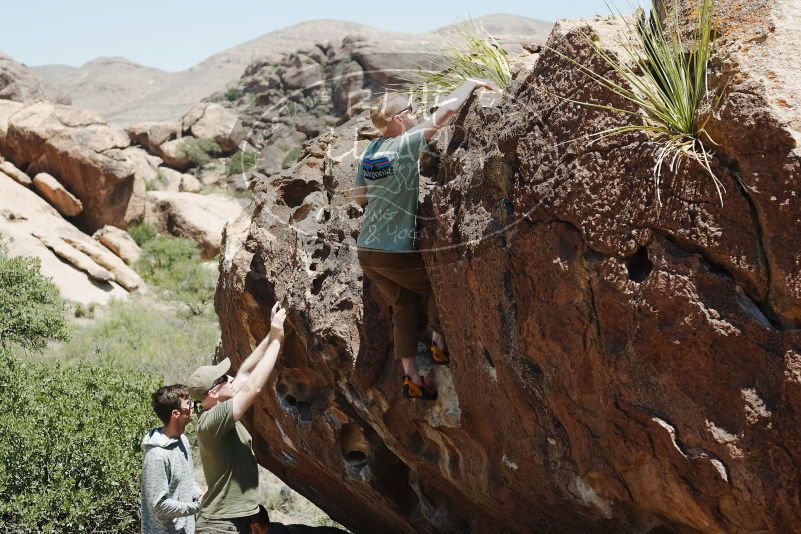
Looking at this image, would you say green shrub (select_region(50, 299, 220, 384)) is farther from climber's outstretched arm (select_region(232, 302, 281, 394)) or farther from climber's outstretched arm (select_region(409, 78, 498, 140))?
climber's outstretched arm (select_region(409, 78, 498, 140))

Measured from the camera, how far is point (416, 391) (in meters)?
4.64

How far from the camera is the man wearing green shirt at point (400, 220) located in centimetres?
440

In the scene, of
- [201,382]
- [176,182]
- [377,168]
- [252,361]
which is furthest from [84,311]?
[377,168]

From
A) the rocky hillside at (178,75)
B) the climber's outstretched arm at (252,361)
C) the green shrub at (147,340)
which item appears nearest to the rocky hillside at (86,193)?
the green shrub at (147,340)

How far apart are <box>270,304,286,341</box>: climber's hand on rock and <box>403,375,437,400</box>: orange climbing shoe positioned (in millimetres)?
864

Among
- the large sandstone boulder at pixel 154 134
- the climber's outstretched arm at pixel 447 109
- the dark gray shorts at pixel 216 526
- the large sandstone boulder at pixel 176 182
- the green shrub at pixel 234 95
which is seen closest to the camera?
the climber's outstretched arm at pixel 447 109

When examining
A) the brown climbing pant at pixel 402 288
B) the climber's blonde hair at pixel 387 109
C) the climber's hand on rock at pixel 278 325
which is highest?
the climber's blonde hair at pixel 387 109

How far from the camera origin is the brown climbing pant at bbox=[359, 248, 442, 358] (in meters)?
4.51

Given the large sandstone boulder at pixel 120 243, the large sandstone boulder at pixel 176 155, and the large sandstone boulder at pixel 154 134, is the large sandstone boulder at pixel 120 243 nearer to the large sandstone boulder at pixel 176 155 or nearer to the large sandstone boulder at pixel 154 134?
the large sandstone boulder at pixel 176 155

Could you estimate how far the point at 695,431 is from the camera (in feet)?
10.8

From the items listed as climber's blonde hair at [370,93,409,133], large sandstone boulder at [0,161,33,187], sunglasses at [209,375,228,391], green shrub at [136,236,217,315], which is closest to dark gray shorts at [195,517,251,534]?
sunglasses at [209,375,228,391]

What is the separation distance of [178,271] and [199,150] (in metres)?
13.7

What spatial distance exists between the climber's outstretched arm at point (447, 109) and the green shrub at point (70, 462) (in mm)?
4404

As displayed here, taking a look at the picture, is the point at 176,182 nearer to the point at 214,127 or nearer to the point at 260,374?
the point at 214,127
